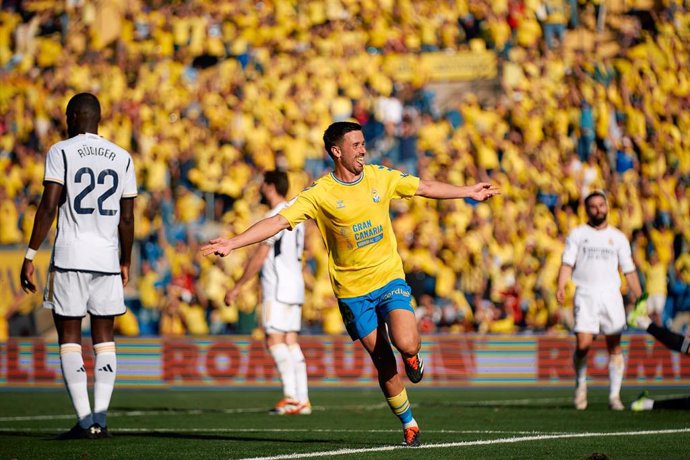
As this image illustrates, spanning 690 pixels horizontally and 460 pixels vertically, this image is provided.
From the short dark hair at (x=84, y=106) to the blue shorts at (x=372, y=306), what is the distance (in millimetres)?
2461

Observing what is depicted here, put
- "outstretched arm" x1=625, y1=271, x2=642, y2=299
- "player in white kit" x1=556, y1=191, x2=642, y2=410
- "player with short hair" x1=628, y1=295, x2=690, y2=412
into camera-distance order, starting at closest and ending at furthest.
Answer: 1. "player with short hair" x1=628, y1=295, x2=690, y2=412
2. "outstretched arm" x1=625, y1=271, x2=642, y2=299
3. "player in white kit" x1=556, y1=191, x2=642, y2=410

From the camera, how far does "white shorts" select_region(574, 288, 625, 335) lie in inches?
527

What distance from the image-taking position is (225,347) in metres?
20.2

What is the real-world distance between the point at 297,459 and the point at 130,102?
65.2 ft

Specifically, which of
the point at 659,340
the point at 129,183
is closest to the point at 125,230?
the point at 129,183

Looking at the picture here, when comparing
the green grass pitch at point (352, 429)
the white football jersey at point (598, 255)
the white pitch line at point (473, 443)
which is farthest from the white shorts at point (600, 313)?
the white pitch line at point (473, 443)

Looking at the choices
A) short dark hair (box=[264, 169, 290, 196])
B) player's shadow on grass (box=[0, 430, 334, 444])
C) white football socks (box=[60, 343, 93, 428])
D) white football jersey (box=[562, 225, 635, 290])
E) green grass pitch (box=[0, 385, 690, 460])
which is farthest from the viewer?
white football jersey (box=[562, 225, 635, 290])

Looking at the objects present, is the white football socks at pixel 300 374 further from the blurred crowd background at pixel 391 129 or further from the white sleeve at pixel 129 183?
the blurred crowd background at pixel 391 129

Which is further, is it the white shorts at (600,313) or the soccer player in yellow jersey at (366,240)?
the white shorts at (600,313)

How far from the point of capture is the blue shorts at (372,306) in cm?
873

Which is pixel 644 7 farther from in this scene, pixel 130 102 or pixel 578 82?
pixel 130 102

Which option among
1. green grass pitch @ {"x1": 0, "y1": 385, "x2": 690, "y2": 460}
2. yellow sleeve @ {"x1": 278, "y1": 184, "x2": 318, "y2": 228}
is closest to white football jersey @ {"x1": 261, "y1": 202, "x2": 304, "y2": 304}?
green grass pitch @ {"x1": 0, "y1": 385, "x2": 690, "y2": 460}

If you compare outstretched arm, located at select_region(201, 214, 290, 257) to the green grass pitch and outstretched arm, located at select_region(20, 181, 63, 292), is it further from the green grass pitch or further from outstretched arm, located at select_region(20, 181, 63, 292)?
outstretched arm, located at select_region(20, 181, 63, 292)

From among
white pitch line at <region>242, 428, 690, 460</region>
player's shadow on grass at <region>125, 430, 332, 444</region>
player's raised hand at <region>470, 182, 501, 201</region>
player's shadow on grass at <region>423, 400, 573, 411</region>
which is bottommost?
player's shadow on grass at <region>423, 400, 573, 411</region>
